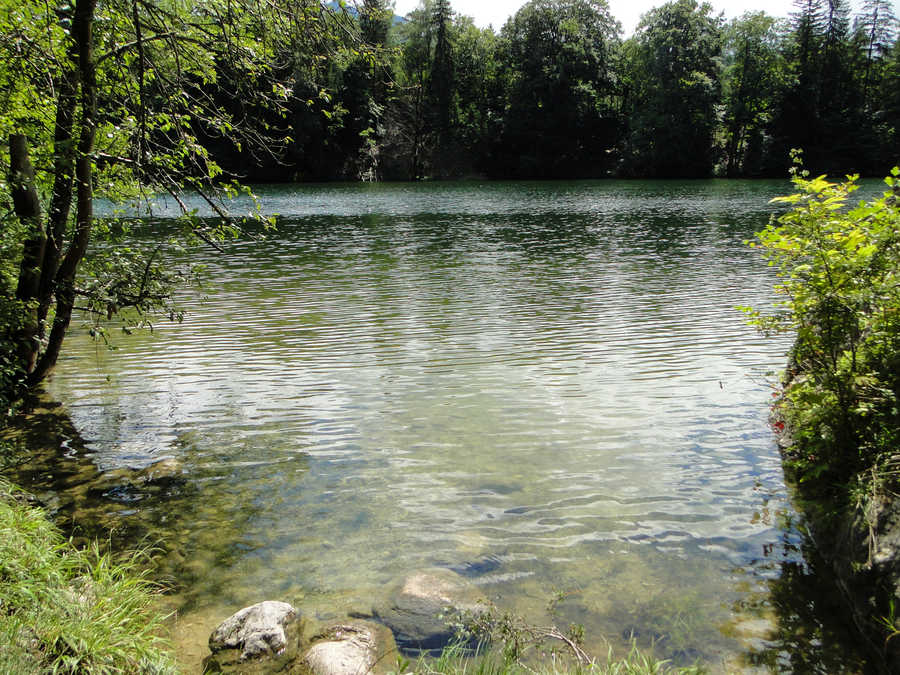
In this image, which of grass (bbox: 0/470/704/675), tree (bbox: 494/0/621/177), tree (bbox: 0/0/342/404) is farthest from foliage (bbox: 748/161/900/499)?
tree (bbox: 494/0/621/177)

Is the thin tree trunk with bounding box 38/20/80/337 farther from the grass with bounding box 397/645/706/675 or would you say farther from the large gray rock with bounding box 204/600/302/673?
the grass with bounding box 397/645/706/675

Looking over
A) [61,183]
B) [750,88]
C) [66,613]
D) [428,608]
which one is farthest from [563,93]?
[66,613]

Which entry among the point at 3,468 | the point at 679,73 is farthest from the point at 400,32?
the point at 3,468

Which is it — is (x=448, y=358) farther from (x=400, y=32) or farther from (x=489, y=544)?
(x=400, y=32)

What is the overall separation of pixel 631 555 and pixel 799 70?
94350 millimetres

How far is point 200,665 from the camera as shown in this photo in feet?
14.0

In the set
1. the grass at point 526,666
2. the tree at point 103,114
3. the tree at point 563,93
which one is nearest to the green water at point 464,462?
the grass at point 526,666

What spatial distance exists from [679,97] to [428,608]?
88805mm

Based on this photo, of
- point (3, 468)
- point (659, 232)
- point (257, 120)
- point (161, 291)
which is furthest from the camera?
point (659, 232)

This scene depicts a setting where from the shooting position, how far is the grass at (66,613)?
348 centimetres

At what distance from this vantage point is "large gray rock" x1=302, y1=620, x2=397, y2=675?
4203mm

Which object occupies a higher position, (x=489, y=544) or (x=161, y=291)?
(x=161, y=291)

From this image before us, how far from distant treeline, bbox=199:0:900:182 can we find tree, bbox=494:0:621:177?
8.2 inches

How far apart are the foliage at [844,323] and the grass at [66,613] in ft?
18.4
